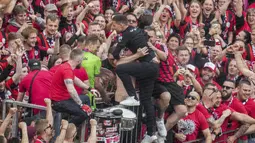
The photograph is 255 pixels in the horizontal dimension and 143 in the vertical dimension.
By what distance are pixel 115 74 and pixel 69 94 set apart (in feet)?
6.47

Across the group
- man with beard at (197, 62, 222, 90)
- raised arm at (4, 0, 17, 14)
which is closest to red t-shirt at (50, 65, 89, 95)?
raised arm at (4, 0, 17, 14)

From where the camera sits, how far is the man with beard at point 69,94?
13.8m

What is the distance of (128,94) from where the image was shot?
14.8 meters

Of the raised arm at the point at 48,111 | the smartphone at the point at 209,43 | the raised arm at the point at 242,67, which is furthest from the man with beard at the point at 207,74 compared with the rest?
the raised arm at the point at 48,111

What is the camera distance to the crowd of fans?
45.8 ft

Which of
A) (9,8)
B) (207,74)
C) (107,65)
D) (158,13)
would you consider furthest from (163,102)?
(158,13)

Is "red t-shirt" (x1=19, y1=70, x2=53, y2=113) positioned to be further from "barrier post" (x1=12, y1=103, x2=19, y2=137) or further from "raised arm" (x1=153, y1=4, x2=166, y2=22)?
→ "raised arm" (x1=153, y1=4, x2=166, y2=22)

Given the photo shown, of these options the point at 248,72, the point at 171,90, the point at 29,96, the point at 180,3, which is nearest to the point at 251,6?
the point at 180,3

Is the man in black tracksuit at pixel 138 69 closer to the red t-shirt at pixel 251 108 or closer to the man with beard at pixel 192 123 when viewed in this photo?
the man with beard at pixel 192 123

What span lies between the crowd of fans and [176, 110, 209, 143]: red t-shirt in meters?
0.02

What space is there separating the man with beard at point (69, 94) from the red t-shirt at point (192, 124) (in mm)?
2350

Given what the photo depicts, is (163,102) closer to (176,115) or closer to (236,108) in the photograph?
(176,115)

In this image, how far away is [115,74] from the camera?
15.7 m

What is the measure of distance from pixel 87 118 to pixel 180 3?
729cm
